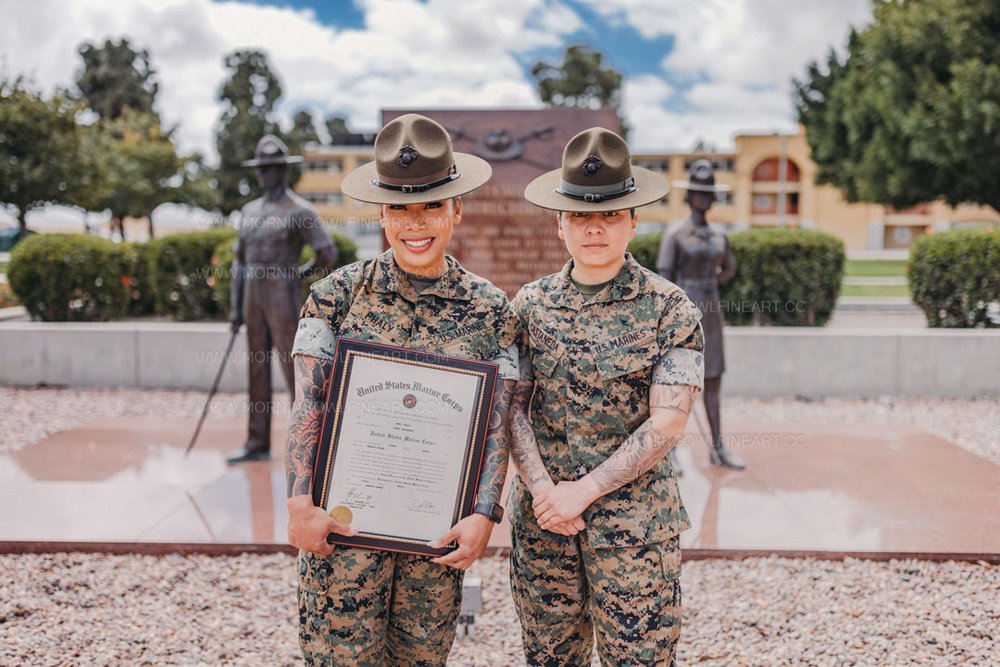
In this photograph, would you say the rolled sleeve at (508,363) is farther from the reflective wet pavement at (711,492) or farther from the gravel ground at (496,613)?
the reflective wet pavement at (711,492)

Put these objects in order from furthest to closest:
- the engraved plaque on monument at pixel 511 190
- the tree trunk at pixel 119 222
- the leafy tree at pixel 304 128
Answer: the leafy tree at pixel 304 128
the tree trunk at pixel 119 222
the engraved plaque on monument at pixel 511 190

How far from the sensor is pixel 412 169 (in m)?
2.05

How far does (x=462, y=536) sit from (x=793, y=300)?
845cm

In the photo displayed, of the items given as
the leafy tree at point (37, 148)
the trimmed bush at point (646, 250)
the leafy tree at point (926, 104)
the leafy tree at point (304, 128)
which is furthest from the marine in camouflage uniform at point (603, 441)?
the leafy tree at point (304, 128)

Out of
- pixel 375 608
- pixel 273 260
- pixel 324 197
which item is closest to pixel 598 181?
pixel 375 608

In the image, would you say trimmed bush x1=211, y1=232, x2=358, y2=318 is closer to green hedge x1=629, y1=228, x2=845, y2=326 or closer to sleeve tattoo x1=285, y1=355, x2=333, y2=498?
green hedge x1=629, y1=228, x2=845, y2=326

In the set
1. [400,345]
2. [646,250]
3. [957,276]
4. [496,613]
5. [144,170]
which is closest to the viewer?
[400,345]

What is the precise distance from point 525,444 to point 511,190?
4297 millimetres

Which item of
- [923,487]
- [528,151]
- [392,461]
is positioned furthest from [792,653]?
[528,151]

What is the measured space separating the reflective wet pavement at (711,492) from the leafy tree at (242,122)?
29.5 meters

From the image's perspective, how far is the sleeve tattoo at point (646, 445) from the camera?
2035 mm

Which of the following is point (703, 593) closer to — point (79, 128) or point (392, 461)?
point (392, 461)

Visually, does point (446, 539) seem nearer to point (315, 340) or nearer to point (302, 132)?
point (315, 340)

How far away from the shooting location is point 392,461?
2.01 metres
